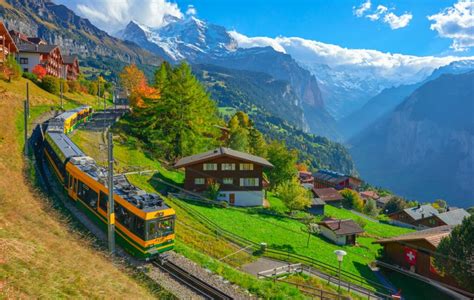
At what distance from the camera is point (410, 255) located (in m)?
38.3

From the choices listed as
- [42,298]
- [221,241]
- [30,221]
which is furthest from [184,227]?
[42,298]

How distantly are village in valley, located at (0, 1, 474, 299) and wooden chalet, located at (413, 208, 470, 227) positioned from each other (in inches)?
44.2

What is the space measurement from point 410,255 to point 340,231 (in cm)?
890

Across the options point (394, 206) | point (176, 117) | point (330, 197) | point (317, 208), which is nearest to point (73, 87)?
point (176, 117)

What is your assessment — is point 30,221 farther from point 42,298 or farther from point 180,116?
point 180,116

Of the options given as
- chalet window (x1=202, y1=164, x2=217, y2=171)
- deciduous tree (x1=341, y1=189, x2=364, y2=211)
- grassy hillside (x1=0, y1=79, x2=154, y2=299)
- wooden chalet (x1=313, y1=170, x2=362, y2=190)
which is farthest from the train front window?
wooden chalet (x1=313, y1=170, x2=362, y2=190)

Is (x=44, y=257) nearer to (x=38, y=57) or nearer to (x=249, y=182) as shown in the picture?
(x=249, y=182)

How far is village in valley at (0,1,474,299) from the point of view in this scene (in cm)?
2716

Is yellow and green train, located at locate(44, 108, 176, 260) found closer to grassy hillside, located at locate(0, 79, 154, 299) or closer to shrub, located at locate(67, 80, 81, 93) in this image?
grassy hillside, located at locate(0, 79, 154, 299)

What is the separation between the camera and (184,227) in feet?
94.5

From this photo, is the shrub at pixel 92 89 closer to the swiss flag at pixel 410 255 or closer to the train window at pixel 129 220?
the train window at pixel 129 220

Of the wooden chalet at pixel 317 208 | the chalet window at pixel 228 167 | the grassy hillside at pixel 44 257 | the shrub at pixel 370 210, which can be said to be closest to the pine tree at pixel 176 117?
the chalet window at pixel 228 167

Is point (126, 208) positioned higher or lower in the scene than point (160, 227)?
higher

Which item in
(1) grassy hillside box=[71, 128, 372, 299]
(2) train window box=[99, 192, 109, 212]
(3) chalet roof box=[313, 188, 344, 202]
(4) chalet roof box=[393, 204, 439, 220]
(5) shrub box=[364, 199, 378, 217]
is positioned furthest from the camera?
(5) shrub box=[364, 199, 378, 217]
